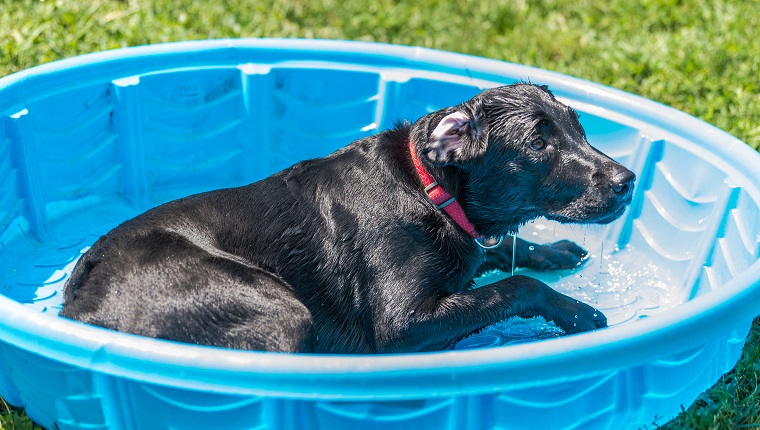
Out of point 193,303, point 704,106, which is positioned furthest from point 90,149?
Result: point 704,106

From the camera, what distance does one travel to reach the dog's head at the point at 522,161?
13.5 ft

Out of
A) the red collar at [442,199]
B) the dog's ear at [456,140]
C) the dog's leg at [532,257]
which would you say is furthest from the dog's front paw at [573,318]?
the dog's leg at [532,257]

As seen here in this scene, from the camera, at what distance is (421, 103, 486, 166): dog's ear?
408 cm

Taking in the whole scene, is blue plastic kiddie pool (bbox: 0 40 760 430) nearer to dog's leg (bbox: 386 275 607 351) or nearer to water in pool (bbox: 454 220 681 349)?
water in pool (bbox: 454 220 681 349)

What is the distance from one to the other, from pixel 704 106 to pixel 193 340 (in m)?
4.45

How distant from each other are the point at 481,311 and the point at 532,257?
1.41m

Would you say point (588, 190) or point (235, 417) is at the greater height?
point (588, 190)

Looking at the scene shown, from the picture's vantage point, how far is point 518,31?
7.81m

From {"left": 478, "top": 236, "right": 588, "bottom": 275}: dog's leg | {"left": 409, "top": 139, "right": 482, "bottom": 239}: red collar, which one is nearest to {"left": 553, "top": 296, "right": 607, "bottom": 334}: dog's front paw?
{"left": 409, "top": 139, "right": 482, "bottom": 239}: red collar

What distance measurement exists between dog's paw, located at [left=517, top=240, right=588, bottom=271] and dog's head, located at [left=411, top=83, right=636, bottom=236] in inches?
45.6

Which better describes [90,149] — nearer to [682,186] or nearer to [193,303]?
[193,303]

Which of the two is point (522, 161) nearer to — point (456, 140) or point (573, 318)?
point (456, 140)

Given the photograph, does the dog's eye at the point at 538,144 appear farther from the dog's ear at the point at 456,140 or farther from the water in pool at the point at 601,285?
the water in pool at the point at 601,285

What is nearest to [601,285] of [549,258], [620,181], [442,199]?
[549,258]
